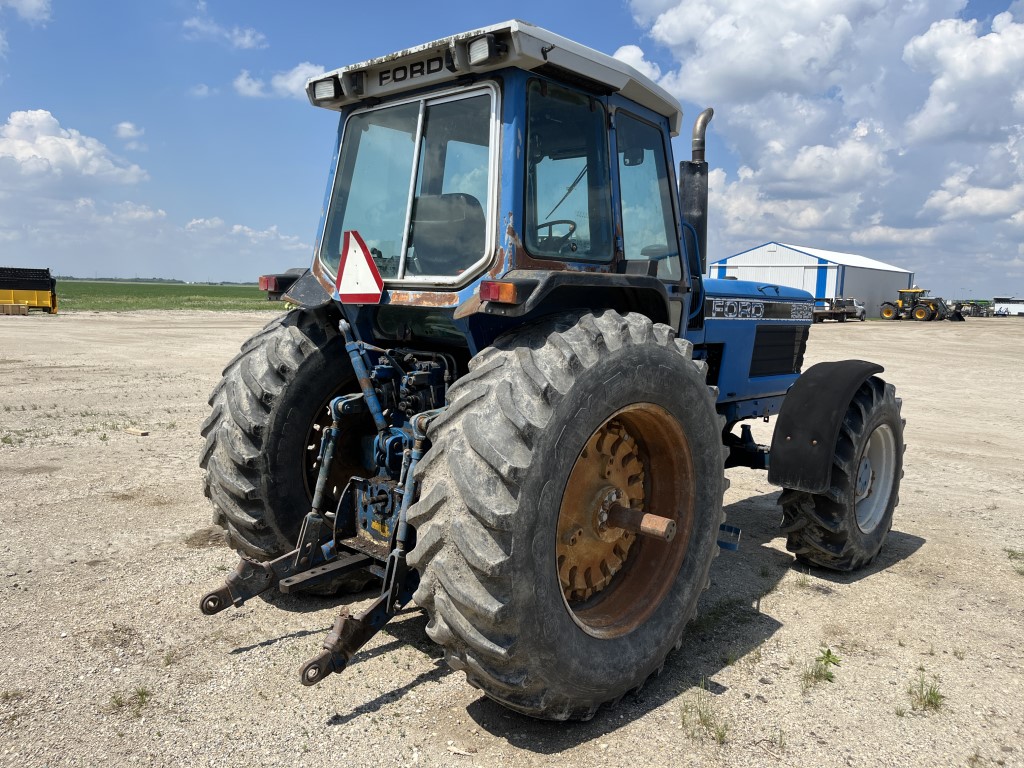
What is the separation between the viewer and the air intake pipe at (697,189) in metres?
4.50

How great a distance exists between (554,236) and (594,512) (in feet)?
4.22

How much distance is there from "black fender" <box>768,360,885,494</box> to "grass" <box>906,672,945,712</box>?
4.03 ft

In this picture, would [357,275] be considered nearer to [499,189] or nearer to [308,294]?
[308,294]

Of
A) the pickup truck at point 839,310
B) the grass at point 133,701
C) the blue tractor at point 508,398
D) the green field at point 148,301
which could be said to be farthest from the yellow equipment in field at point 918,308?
the grass at point 133,701

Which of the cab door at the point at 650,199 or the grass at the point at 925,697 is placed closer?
the grass at the point at 925,697

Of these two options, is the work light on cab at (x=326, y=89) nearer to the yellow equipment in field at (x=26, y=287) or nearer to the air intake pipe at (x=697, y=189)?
the air intake pipe at (x=697, y=189)

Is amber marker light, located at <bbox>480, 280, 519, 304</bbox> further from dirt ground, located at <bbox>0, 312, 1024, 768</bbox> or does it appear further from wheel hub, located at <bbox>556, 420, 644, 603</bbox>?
dirt ground, located at <bbox>0, 312, 1024, 768</bbox>

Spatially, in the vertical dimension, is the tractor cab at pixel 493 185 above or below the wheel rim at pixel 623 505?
above

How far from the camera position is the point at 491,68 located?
3279mm

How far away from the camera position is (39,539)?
5086 millimetres

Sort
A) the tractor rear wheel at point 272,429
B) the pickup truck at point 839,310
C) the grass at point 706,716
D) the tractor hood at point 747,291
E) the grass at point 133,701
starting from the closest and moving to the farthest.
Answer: the grass at point 706,716
the grass at point 133,701
the tractor rear wheel at point 272,429
the tractor hood at point 747,291
the pickup truck at point 839,310

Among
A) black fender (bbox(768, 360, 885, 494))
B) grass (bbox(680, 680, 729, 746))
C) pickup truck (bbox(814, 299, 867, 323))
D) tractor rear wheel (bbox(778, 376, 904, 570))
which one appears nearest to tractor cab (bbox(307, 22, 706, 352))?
black fender (bbox(768, 360, 885, 494))

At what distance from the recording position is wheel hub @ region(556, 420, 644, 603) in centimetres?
335

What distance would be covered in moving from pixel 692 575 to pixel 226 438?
2414 millimetres
